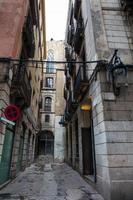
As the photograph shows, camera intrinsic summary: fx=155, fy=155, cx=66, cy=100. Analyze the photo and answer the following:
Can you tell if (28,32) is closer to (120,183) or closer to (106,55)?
(106,55)

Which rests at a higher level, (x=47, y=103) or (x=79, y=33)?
(x=47, y=103)

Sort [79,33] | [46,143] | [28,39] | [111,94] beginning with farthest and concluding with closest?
[46,143], [79,33], [28,39], [111,94]

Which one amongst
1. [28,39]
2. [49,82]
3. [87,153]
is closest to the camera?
[87,153]

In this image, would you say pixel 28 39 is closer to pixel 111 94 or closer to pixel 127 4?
pixel 127 4

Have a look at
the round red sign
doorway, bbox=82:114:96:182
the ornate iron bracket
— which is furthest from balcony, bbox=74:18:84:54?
the round red sign

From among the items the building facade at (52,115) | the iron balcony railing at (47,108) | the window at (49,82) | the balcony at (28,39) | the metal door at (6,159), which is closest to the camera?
the metal door at (6,159)

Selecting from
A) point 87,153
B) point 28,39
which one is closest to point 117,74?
point 87,153

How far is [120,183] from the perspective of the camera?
4680mm

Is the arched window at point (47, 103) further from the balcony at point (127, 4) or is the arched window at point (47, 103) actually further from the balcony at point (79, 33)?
the balcony at point (127, 4)

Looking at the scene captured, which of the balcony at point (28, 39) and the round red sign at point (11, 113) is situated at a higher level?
the balcony at point (28, 39)

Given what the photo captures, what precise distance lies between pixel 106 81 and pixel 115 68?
584 mm

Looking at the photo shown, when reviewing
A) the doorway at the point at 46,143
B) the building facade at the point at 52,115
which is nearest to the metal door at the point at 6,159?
the building facade at the point at 52,115

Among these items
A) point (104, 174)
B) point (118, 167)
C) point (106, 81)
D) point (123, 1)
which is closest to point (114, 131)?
point (118, 167)

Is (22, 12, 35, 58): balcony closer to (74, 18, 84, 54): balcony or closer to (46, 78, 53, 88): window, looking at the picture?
(74, 18, 84, 54): balcony
